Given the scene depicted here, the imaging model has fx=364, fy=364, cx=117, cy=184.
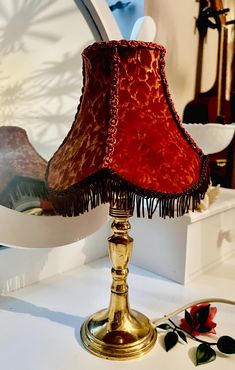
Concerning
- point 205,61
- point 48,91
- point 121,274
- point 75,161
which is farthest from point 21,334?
point 205,61

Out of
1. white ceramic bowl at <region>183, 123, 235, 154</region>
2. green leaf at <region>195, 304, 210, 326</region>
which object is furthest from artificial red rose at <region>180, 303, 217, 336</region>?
white ceramic bowl at <region>183, 123, 235, 154</region>

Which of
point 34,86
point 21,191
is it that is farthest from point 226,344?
point 34,86

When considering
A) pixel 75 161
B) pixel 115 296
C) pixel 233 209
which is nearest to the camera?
pixel 75 161

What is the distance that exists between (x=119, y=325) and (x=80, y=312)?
116 millimetres

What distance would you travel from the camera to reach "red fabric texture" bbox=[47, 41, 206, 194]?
438 mm

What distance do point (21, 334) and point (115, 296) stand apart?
0.16 meters

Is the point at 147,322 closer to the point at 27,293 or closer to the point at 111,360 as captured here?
the point at 111,360

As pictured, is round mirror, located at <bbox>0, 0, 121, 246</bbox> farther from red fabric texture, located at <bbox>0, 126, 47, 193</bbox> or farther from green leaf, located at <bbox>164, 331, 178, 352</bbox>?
green leaf, located at <bbox>164, 331, 178, 352</bbox>

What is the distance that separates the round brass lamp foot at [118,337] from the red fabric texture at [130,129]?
0.24 meters

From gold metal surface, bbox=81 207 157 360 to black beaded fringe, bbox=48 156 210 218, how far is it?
0.07 metres

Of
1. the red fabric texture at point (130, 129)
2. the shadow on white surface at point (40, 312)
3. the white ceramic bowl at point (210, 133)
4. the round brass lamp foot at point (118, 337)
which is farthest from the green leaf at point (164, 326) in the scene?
→ the white ceramic bowl at point (210, 133)

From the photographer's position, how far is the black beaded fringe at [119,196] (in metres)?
0.43

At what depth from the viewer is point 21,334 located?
0.58 m

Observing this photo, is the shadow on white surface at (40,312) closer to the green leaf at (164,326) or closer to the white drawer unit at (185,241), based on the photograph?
the green leaf at (164,326)
